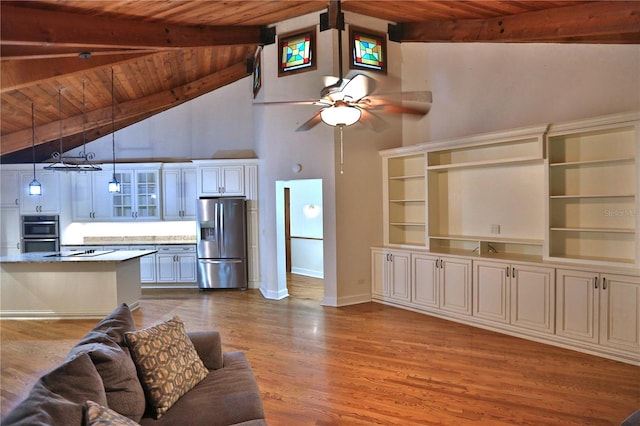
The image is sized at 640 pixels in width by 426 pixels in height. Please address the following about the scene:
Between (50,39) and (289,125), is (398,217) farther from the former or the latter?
(50,39)

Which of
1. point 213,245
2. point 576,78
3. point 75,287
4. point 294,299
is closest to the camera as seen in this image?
point 576,78

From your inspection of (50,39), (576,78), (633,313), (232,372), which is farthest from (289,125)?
(633,313)

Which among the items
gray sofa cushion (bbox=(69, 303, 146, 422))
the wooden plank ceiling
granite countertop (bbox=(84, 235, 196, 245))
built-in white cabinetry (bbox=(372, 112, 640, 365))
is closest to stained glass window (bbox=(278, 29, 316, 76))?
the wooden plank ceiling

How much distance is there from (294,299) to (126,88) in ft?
14.7

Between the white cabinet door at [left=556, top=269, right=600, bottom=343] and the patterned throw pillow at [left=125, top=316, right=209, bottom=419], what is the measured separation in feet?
12.1

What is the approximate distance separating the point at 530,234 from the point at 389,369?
2.68 m

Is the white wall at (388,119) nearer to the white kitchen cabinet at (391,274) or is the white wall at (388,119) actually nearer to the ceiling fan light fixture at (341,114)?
the white kitchen cabinet at (391,274)

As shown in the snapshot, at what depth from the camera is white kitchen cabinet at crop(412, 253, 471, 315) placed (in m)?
5.16

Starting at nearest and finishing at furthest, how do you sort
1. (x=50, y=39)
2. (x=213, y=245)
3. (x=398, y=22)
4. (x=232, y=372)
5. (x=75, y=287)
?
1. (x=232, y=372)
2. (x=50, y=39)
3. (x=75, y=287)
4. (x=398, y=22)
5. (x=213, y=245)

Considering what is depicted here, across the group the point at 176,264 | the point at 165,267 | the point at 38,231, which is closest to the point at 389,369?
the point at 176,264

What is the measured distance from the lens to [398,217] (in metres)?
6.48

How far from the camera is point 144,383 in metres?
2.17

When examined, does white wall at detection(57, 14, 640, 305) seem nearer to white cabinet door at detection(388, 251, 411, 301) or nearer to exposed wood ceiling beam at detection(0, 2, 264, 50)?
white cabinet door at detection(388, 251, 411, 301)

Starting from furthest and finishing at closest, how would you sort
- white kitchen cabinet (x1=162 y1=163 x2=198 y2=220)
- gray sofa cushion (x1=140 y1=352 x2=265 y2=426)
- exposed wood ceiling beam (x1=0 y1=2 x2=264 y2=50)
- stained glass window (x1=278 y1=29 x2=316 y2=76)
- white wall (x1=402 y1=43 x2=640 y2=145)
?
white kitchen cabinet (x1=162 y1=163 x2=198 y2=220) → stained glass window (x1=278 y1=29 x2=316 y2=76) → white wall (x1=402 y1=43 x2=640 y2=145) → exposed wood ceiling beam (x1=0 y1=2 x2=264 y2=50) → gray sofa cushion (x1=140 y1=352 x2=265 y2=426)
